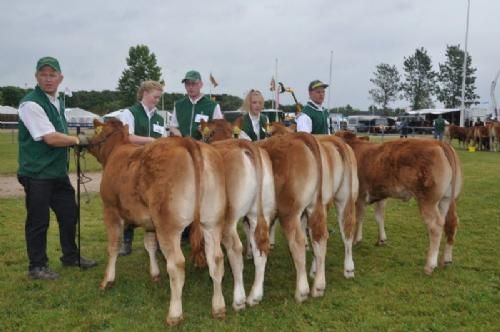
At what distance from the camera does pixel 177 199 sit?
4.29 metres

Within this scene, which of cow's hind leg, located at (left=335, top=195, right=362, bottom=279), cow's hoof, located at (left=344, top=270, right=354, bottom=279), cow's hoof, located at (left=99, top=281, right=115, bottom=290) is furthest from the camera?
cow's hoof, located at (left=344, top=270, right=354, bottom=279)

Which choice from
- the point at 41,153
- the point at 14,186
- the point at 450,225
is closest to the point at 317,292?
the point at 450,225

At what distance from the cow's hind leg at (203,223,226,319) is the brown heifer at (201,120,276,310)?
210 millimetres

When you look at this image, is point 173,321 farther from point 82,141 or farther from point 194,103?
point 194,103

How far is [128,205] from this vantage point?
4914mm

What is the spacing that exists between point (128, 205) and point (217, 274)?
3.98 feet

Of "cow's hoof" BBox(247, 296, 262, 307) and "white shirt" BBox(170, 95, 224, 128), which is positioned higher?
"white shirt" BBox(170, 95, 224, 128)

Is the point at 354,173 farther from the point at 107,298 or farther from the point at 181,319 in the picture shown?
the point at 107,298

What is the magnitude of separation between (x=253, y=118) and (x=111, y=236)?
289cm

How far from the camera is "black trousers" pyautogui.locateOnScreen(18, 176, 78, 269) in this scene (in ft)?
18.5

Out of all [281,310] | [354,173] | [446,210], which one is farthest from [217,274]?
[446,210]

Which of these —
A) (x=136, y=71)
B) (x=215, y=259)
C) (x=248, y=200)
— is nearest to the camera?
(x=215, y=259)

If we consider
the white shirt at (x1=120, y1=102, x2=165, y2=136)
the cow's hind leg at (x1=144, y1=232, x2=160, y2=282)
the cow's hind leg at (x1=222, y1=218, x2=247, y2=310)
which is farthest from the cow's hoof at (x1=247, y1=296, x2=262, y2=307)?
the white shirt at (x1=120, y1=102, x2=165, y2=136)

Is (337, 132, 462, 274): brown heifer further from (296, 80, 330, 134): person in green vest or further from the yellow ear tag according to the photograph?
the yellow ear tag
